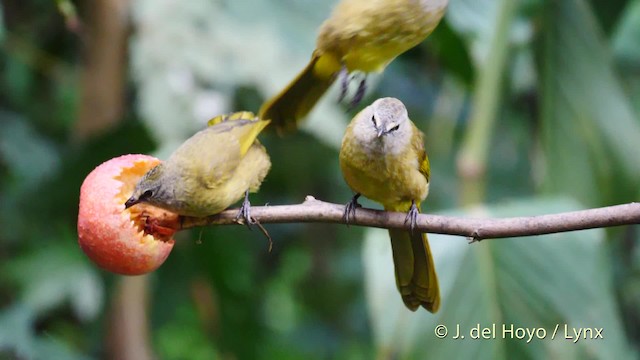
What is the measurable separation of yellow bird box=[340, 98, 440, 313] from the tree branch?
204mm

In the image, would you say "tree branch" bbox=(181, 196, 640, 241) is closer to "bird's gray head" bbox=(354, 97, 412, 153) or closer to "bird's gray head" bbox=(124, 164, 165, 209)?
"bird's gray head" bbox=(124, 164, 165, 209)

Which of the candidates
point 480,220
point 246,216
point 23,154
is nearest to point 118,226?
point 246,216

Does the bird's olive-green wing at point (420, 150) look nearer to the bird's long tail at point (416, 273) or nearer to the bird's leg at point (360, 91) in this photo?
the bird's long tail at point (416, 273)

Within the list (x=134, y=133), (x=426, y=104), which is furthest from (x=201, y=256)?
(x=426, y=104)

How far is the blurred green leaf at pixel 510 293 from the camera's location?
5.85ft

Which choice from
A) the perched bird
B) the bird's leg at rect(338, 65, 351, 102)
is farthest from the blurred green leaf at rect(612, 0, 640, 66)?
the bird's leg at rect(338, 65, 351, 102)

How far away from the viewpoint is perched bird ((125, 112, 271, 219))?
36.0 inches

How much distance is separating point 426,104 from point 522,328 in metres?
1.62

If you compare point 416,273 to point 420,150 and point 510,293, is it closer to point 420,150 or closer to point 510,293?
point 420,150

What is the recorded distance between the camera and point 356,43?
0.80 meters

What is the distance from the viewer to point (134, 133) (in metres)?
2.18

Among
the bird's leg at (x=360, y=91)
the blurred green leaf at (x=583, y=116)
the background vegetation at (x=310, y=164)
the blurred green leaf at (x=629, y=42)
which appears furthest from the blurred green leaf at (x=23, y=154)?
the blurred green leaf at (x=629, y=42)

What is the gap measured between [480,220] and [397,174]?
36cm

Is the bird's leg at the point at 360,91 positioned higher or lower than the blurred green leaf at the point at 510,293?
higher
